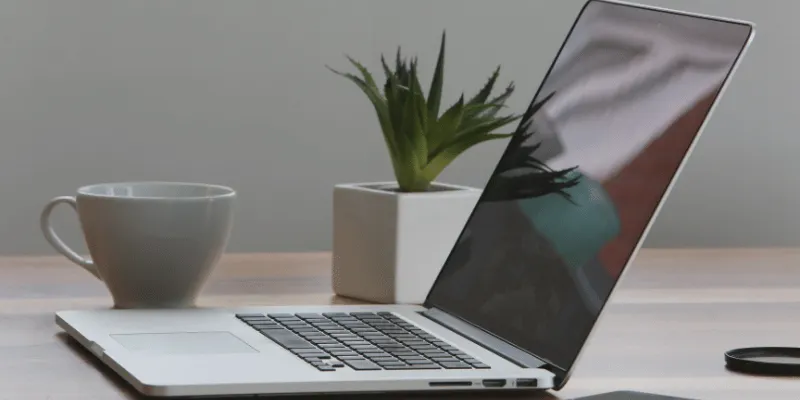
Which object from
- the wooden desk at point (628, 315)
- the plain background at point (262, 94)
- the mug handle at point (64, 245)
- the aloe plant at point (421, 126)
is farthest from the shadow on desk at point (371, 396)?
the plain background at point (262, 94)

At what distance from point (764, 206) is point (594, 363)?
4.76 feet

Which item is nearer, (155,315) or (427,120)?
(155,315)

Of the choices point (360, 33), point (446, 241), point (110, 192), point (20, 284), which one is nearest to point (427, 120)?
point (446, 241)

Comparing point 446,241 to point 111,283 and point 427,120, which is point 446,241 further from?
point 111,283

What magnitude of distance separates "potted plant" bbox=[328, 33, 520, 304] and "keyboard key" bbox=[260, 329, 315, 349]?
21 centimetres

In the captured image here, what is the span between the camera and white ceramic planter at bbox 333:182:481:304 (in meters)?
1.02

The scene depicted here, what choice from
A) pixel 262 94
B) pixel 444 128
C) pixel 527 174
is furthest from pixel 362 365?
pixel 262 94

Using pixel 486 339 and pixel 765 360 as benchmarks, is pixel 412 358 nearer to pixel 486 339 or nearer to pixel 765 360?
pixel 486 339

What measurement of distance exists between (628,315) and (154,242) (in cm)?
40

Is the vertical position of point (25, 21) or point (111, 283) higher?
point (25, 21)

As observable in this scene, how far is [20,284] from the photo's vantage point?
111 cm

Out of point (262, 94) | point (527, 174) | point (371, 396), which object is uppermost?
point (262, 94)

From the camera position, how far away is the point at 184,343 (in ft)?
2.56

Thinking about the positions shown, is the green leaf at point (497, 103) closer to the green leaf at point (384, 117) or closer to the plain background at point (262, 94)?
the green leaf at point (384, 117)
